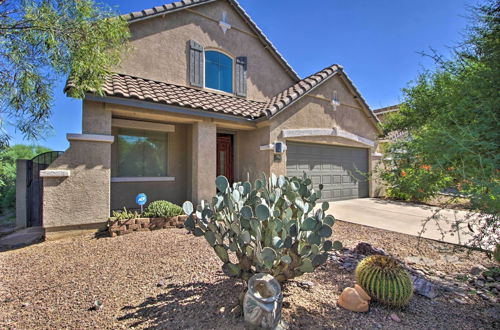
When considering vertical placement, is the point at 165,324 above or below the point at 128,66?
below

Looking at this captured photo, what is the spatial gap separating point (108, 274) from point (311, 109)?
28.3 feet

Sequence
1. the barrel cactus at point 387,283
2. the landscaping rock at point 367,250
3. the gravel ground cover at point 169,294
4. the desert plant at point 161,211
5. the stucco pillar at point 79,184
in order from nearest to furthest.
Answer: the gravel ground cover at point 169,294, the barrel cactus at point 387,283, the landscaping rock at point 367,250, the stucco pillar at point 79,184, the desert plant at point 161,211

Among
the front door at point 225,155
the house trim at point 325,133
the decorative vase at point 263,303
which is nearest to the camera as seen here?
the decorative vase at point 263,303

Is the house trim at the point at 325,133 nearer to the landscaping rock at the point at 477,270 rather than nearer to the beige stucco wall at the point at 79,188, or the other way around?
the beige stucco wall at the point at 79,188

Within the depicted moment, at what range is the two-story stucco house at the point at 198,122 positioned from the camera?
19.6 feet

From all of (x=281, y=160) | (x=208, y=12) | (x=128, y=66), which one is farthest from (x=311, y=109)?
(x=128, y=66)

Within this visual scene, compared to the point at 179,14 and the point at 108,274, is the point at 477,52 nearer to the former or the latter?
the point at 108,274

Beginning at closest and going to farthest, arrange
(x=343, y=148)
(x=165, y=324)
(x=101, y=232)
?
1. (x=165, y=324)
2. (x=101, y=232)
3. (x=343, y=148)

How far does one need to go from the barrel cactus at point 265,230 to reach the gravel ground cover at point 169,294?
56 centimetres

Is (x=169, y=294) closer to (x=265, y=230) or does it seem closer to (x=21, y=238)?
(x=265, y=230)

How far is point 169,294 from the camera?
3.04 m

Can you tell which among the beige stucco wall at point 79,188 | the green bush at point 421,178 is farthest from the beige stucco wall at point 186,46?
the green bush at point 421,178

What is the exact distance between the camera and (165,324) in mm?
2418

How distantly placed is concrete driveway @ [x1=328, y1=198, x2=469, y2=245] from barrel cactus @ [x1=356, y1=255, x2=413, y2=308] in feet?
10.1
